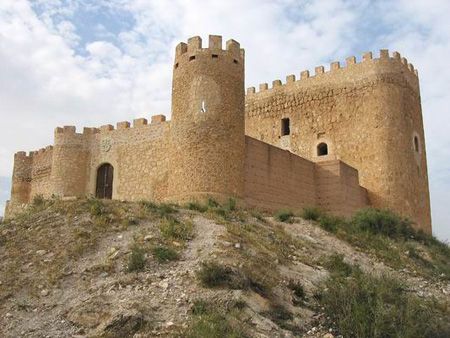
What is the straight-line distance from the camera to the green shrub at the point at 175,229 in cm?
1005

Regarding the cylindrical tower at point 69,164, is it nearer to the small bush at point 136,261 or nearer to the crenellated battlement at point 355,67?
the crenellated battlement at point 355,67

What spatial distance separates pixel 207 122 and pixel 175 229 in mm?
5240

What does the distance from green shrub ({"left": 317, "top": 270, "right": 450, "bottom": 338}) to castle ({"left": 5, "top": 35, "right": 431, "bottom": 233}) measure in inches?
250

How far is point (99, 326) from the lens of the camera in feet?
23.6

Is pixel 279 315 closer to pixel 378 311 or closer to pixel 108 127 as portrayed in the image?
pixel 378 311

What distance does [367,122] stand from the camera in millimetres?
20547

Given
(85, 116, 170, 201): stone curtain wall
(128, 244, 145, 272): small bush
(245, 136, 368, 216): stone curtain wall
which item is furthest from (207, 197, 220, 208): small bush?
(128, 244, 145, 272): small bush

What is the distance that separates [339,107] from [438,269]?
9.74 m

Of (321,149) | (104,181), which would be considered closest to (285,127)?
(321,149)

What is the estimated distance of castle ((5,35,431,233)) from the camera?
594 inches

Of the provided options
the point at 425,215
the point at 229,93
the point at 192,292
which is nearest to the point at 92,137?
the point at 229,93

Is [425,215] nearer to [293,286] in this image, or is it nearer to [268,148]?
[268,148]

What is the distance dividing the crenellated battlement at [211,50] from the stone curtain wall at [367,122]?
666 cm

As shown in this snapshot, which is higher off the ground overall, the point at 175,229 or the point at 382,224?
the point at 382,224
